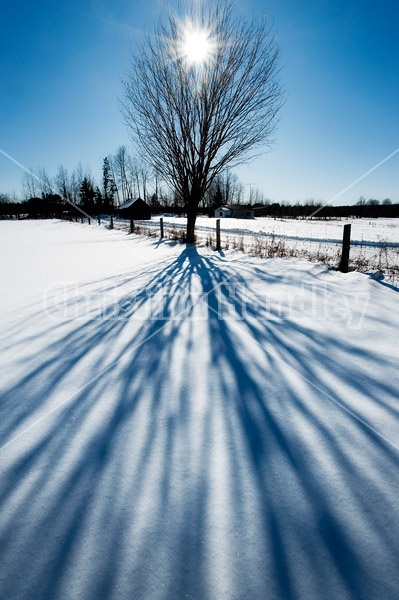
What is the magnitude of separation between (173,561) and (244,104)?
1201 centimetres

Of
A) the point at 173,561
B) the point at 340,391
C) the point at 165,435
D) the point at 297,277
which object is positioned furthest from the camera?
the point at 297,277

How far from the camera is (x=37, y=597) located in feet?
3.44

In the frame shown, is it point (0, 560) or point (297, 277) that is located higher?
point (297, 277)

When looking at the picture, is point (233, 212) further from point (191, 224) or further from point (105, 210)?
point (191, 224)

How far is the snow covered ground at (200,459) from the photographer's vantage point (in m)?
1.13

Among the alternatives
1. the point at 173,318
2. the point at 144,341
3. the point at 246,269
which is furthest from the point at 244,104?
the point at 144,341

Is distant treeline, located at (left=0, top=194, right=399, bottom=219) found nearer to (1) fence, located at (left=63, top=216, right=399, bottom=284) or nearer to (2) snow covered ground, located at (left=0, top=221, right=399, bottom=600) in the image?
(1) fence, located at (left=63, top=216, right=399, bottom=284)

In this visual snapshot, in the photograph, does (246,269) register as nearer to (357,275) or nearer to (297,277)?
(297,277)

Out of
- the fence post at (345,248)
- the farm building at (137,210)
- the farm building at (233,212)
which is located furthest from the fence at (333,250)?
the farm building at (233,212)

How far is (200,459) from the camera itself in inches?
64.1

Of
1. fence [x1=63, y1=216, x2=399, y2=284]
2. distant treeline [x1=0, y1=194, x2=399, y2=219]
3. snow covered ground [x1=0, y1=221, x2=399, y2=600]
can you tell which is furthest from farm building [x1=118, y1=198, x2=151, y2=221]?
snow covered ground [x1=0, y1=221, x2=399, y2=600]

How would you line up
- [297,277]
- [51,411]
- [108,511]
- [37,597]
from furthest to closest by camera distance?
[297,277] → [51,411] → [108,511] → [37,597]

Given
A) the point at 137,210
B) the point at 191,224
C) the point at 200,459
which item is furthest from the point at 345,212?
the point at 200,459

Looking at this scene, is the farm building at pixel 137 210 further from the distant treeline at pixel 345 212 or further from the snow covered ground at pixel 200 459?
the snow covered ground at pixel 200 459
